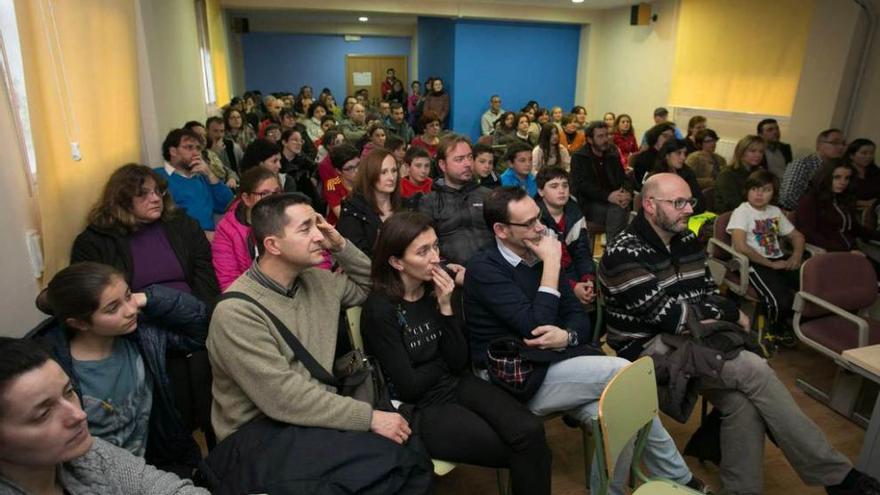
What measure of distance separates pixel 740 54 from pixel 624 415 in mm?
7190

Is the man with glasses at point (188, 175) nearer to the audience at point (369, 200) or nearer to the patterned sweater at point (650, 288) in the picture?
the audience at point (369, 200)

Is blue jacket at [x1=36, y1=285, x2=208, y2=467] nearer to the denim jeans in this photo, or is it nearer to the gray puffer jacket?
the gray puffer jacket

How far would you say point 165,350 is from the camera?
189cm

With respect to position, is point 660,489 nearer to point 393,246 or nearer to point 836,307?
point 393,246

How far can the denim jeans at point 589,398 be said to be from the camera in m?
1.93

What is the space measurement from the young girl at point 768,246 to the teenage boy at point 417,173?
210 centimetres

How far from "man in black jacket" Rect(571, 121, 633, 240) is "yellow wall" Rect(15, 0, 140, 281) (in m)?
3.43

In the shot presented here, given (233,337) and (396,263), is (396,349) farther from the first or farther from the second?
(233,337)

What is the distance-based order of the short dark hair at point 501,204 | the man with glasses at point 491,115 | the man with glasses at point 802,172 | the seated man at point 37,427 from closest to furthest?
the seated man at point 37,427, the short dark hair at point 501,204, the man with glasses at point 802,172, the man with glasses at point 491,115

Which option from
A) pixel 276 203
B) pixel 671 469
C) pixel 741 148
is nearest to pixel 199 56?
pixel 276 203

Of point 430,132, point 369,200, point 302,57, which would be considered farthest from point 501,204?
point 302,57

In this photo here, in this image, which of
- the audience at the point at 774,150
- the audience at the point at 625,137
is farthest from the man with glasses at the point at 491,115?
the audience at the point at 774,150

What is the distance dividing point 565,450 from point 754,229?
2.10 metres

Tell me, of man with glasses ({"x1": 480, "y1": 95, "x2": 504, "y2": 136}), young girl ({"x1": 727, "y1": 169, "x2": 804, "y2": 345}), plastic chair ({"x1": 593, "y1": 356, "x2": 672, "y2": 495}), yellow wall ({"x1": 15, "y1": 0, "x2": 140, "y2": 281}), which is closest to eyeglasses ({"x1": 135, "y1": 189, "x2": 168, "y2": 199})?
yellow wall ({"x1": 15, "y1": 0, "x2": 140, "y2": 281})
